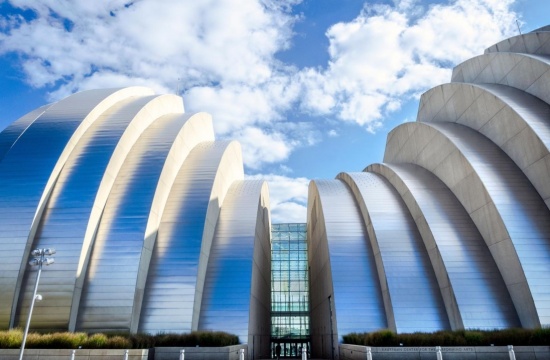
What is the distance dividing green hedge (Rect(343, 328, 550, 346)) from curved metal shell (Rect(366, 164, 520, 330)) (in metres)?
2.93

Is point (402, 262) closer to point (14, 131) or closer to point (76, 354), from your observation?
point (76, 354)

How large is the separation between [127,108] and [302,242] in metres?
29.2

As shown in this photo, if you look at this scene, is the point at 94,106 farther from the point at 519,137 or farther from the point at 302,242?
the point at 302,242

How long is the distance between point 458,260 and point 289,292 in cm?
2826

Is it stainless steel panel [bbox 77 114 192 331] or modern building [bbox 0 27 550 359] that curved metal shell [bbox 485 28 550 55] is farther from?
stainless steel panel [bbox 77 114 192 331]

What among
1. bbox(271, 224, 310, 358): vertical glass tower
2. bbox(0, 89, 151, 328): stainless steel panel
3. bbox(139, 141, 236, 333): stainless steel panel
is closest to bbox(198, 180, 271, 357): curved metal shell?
bbox(139, 141, 236, 333): stainless steel panel

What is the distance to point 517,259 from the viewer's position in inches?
801

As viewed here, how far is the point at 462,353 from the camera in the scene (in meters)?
16.8

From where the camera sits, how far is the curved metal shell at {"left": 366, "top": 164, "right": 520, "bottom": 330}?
2112 centimetres

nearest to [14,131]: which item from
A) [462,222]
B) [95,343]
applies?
[95,343]

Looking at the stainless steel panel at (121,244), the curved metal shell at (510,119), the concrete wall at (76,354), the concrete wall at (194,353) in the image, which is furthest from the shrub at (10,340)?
the curved metal shell at (510,119)

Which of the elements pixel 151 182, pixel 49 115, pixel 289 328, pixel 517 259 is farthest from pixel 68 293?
pixel 289 328

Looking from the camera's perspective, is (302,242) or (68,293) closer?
(68,293)

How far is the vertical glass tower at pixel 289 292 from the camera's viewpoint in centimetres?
4750
